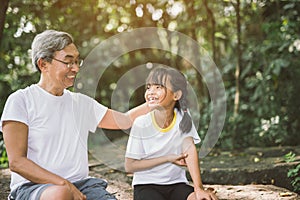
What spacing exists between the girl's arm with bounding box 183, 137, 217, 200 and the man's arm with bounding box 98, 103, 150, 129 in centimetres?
35

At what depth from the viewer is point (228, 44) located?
798 cm

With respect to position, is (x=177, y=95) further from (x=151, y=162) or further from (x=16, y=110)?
(x=16, y=110)

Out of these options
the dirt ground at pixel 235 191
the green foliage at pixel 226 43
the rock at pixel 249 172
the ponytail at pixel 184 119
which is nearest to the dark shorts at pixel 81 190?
the ponytail at pixel 184 119

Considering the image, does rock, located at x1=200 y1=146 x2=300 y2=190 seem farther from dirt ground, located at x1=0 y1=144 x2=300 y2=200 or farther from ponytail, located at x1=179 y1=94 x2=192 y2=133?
ponytail, located at x1=179 y1=94 x2=192 y2=133

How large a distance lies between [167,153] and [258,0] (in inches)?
189

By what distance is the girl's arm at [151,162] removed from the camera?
107 inches

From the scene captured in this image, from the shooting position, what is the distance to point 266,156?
18.0 ft

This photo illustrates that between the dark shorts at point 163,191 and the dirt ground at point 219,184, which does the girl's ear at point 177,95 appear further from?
the dirt ground at point 219,184

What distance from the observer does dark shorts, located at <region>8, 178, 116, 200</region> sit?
2426mm

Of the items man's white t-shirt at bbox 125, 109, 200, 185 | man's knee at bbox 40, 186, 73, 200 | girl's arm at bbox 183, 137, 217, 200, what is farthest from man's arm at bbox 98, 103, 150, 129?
man's knee at bbox 40, 186, 73, 200

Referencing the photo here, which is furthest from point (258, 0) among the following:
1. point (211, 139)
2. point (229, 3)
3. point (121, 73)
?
point (121, 73)

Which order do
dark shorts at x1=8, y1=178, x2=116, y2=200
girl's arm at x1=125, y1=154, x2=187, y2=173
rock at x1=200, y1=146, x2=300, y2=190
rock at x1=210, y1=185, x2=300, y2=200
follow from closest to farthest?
dark shorts at x1=8, y1=178, x2=116, y2=200 < girl's arm at x1=125, y1=154, x2=187, y2=173 < rock at x1=210, y1=185, x2=300, y2=200 < rock at x1=200, y1=146, x2=300, y2=190

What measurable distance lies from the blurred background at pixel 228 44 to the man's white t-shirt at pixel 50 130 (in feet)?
11.5

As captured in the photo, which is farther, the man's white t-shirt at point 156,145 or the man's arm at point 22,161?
the man's white t-shirt at point 156,145
